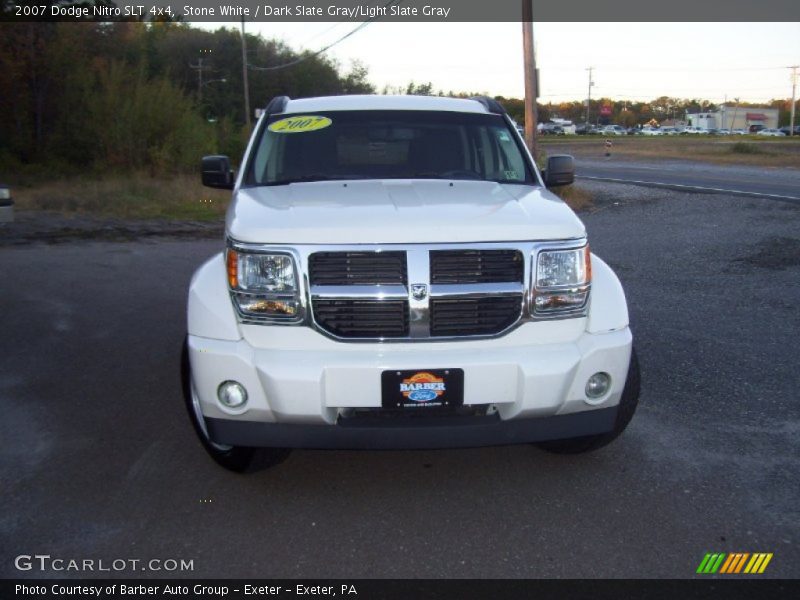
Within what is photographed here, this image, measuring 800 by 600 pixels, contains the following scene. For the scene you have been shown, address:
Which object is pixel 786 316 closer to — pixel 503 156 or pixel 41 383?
pixel 503 156

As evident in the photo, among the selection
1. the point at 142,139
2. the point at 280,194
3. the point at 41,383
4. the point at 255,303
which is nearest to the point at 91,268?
the point at 41,383

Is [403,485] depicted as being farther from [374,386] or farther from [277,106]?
[277,106]

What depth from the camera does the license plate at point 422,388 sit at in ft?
11.6

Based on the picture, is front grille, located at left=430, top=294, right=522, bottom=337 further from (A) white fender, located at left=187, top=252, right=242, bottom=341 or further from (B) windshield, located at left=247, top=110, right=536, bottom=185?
(B) windshield, located at left=247, top=110, right=536, bottom=185

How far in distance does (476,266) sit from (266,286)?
92 cm

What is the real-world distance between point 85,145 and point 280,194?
2842cm

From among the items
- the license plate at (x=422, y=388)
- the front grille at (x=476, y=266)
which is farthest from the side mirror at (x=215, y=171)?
the license plate at (x=422, y=388)

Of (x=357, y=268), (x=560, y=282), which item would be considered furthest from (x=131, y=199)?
(x=560, y=282)

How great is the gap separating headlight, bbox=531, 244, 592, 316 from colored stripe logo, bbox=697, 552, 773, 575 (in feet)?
3.84

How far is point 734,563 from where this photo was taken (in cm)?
333

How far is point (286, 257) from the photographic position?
3.66 metres

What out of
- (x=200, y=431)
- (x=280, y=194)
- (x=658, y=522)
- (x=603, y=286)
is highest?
(x=280, y=194)

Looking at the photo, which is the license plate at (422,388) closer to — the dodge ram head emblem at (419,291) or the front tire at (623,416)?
the dodge ram head emblem at (419,291)

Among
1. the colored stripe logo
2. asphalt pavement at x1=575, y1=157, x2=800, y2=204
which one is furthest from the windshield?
asphalt pavement at x1=575, y1=157, x2=800, y2=204
